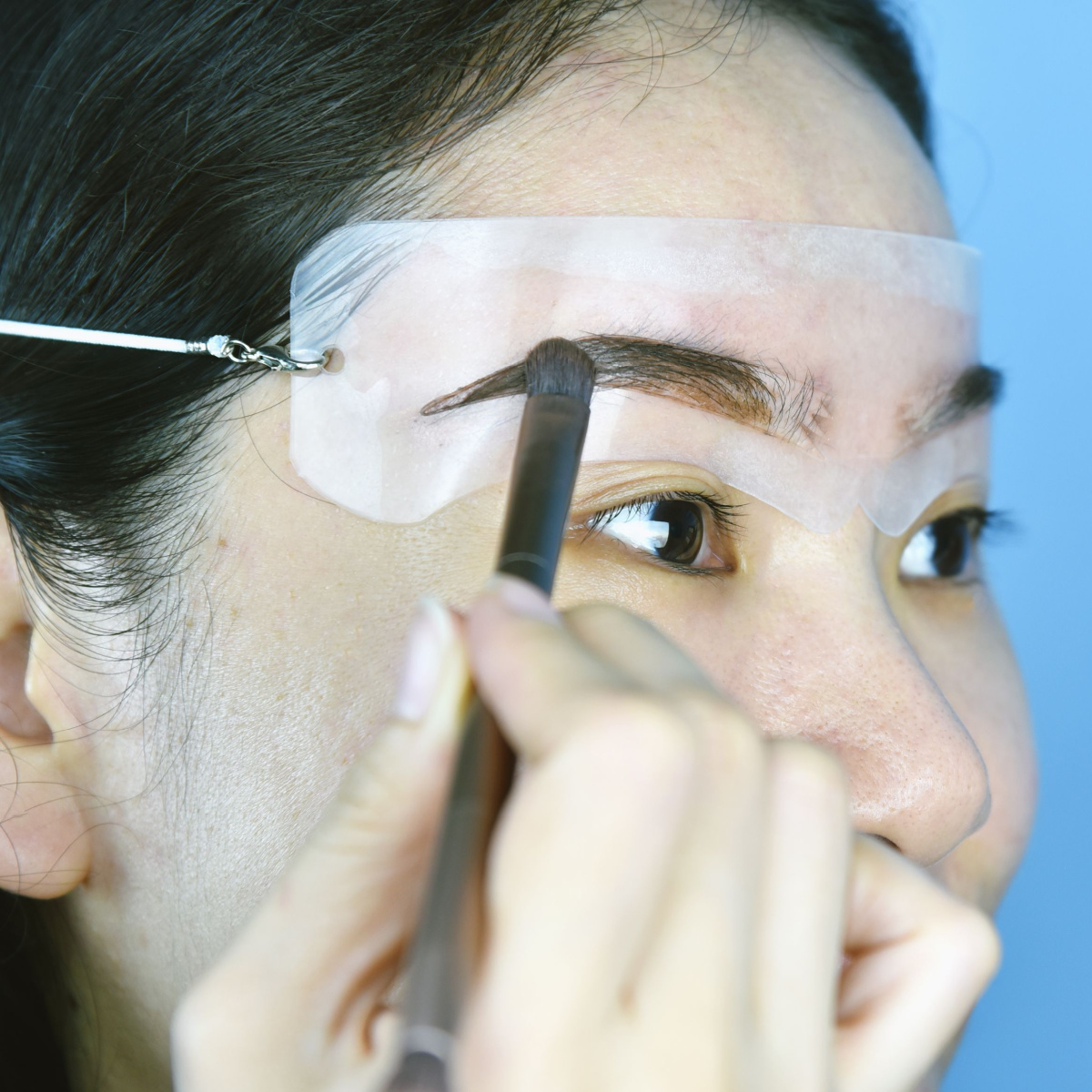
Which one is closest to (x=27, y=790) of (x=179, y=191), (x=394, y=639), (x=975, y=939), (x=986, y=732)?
(x=394, y=639)

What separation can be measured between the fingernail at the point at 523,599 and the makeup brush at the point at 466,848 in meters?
0.02

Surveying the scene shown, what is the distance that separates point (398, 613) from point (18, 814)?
0.33 metres

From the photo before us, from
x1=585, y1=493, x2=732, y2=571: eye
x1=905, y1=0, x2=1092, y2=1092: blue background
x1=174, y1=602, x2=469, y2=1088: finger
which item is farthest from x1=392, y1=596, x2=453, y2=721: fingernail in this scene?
x1=905, y1=0, x2=1092, y2=1092: blue background

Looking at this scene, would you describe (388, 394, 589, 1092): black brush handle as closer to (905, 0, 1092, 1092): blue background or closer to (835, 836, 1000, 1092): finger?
(835, 836, 1000, 1092): finger

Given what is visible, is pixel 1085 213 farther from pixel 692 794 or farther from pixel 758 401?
pixel 692 794

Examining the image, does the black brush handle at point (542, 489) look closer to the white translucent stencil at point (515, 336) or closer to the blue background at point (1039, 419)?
the white translucent stencil at point (515, 336)

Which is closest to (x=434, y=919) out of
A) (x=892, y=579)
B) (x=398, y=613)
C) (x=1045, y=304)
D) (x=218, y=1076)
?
(x=218, y=1076)

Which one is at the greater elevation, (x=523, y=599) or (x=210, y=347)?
(x=210, y=347)

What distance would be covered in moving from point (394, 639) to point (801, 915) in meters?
0.37

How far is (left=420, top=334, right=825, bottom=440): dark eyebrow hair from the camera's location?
815 mm

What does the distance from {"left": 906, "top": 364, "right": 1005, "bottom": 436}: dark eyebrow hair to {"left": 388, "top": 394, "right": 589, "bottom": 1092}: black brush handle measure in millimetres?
455

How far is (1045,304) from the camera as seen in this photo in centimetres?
174

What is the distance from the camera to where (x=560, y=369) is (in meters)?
0.78

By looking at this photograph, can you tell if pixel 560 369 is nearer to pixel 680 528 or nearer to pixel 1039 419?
pixel 680 528
